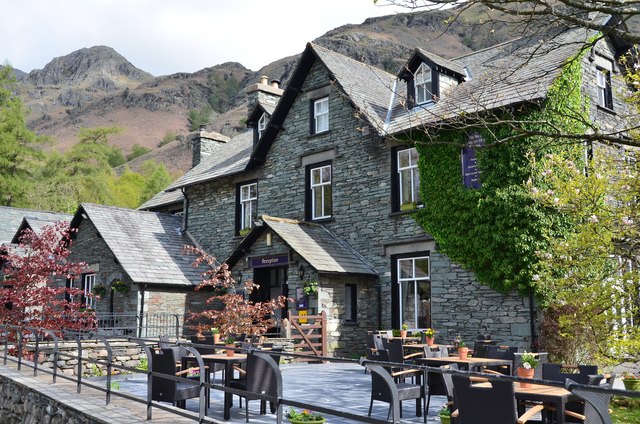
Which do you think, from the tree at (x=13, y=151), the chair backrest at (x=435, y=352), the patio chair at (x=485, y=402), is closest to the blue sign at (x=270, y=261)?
the chair backrest at (x=435, y=352)

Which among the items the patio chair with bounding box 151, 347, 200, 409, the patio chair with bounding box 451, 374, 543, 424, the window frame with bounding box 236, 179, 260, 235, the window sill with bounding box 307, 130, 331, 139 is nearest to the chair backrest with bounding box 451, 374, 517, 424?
the patio chair with bounding box 451, 374, 543, 424

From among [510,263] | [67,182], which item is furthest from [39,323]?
[67,182]

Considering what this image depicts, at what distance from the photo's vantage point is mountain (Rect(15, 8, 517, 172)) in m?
132

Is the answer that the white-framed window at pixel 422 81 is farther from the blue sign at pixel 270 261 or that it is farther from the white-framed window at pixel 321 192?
the blue sign at pixel 270 261

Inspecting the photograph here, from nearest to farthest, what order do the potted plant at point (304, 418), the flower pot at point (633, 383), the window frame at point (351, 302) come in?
1. the potted plant at point (304, 418)
2. the flower pot at point (633, 383)
3. the window frame at point (351, 302)

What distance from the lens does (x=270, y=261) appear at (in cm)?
1948

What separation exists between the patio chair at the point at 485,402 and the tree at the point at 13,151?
171ft

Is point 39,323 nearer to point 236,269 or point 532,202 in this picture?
point 236,269

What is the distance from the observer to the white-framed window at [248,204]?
23.2m

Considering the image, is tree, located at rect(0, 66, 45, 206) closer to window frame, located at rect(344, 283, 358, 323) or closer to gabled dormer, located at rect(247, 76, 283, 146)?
gabled dormer, located at rect(247, 76, 283, 146)

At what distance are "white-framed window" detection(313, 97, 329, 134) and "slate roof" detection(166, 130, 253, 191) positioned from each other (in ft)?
11.1

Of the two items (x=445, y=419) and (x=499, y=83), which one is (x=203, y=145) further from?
(x=445, y=419)

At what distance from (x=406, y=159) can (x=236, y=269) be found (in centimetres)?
666

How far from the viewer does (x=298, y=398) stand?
10.7 m
